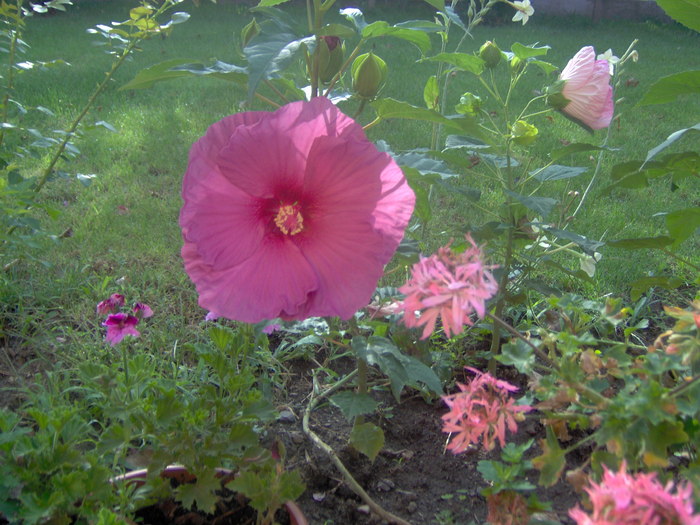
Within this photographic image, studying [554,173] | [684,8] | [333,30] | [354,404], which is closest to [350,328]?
[354,404]

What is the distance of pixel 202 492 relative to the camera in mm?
988

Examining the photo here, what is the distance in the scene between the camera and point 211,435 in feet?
3.51

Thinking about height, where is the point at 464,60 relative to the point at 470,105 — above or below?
above

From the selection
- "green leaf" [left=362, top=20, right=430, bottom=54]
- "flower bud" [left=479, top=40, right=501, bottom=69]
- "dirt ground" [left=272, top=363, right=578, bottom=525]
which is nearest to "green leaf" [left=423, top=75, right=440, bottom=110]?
"flower bud" [left=479, top=40, right=501, bottom=69]

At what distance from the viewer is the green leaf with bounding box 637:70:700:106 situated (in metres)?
1.18

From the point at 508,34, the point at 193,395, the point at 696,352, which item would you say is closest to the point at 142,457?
the point at 193,395

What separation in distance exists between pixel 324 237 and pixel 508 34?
7285mm

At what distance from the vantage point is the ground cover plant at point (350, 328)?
0.81m

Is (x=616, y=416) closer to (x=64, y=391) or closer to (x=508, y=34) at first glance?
(x=64, y=391)

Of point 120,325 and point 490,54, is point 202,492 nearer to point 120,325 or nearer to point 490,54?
point 120,325

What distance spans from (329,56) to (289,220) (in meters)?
0.34

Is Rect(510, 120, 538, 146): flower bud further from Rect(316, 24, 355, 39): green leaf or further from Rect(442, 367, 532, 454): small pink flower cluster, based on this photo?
Rect(442, 367, 532, 454): small pink flower cluster

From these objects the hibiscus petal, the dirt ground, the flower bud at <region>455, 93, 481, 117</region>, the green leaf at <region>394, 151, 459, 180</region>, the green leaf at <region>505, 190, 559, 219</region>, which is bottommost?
the dirt ground

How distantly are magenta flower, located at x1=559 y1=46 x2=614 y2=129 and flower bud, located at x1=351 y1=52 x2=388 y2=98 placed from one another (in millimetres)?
412
